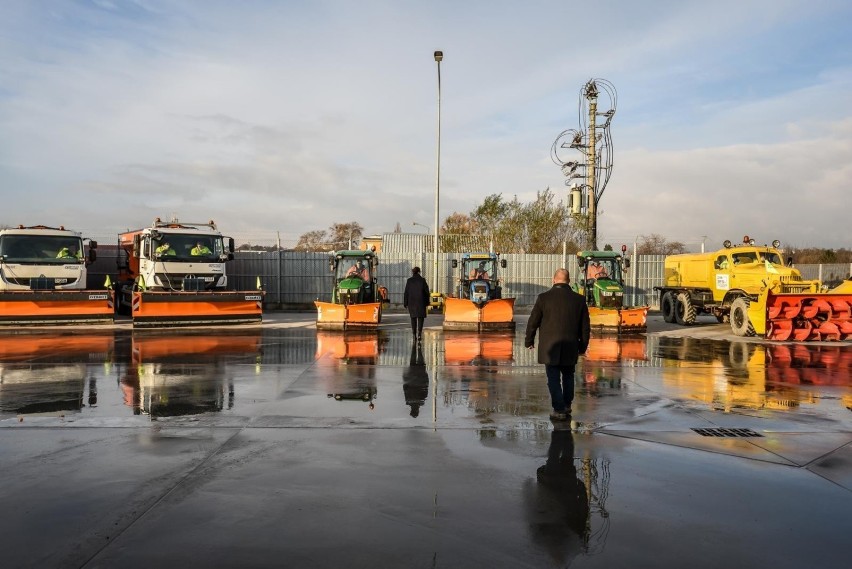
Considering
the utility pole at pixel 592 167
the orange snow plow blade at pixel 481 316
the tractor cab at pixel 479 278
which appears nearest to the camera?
the orange snow plow blade at pixel 481 316

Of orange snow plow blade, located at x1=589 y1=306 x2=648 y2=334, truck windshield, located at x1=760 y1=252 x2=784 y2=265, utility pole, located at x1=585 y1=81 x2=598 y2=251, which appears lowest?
orange snow plow blade, located at x1=589 y1=306 x2=648 y2=334

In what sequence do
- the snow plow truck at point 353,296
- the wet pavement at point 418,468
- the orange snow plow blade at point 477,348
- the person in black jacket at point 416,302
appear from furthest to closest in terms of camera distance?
1. the snow plow truck at point 353,296
2. the person in black jacket at point 416,302
3. the orange snow plow blade at point 477,348
4. the wet pavement at point 418,468

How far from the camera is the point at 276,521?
482cm

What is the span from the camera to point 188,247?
840 inches

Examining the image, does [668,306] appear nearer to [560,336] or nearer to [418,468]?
[560,336]

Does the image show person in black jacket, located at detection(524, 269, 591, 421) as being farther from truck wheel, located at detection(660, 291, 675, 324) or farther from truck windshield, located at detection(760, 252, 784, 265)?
truck wheel, located at detection(660, 291, 675, 324)

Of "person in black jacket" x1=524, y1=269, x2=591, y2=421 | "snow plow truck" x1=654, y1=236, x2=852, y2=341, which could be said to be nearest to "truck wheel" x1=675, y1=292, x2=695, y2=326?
"snow plow truck" x1=654, y1=236, x2=852, y2=341

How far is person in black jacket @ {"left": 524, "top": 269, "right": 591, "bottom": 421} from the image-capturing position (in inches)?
321

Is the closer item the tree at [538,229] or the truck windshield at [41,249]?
the truck windshield at [41,249]

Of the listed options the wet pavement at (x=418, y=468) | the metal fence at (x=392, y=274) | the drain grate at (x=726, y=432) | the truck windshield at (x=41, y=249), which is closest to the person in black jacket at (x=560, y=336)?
the wet pavement at (x=418, y=468)

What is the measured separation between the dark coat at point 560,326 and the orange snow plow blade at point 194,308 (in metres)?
13.8

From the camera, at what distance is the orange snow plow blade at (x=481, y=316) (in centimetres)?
1967

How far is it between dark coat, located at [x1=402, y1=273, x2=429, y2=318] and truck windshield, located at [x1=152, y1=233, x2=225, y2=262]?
7.73m

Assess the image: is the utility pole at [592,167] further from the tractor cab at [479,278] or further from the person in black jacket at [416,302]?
the person in black jacket at [416,302]
